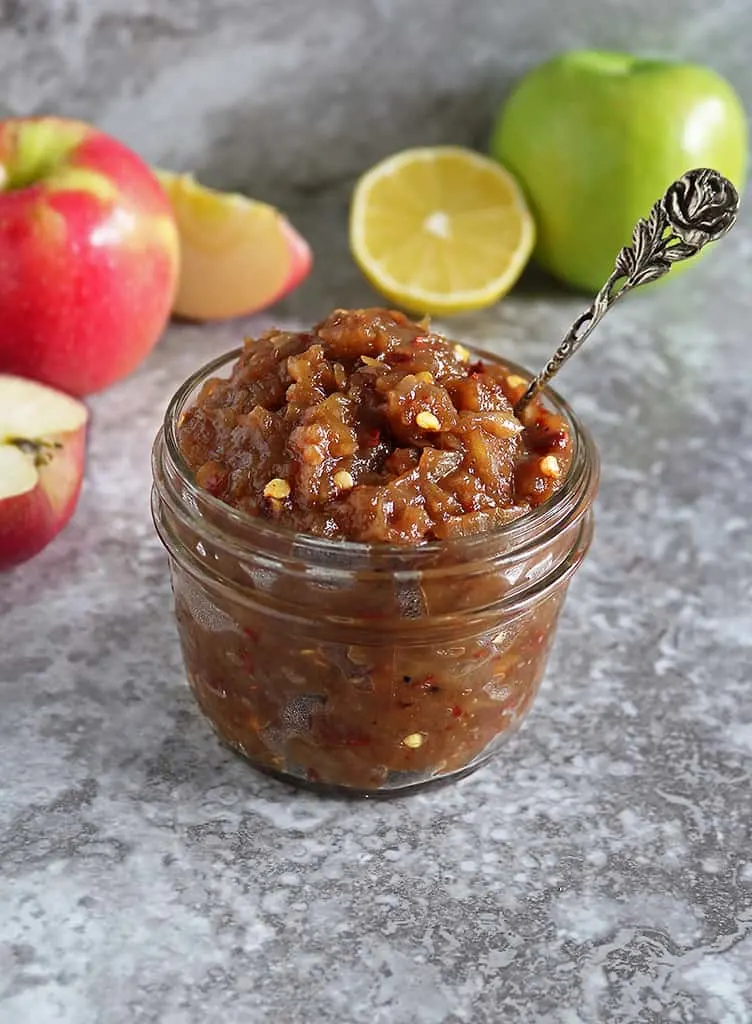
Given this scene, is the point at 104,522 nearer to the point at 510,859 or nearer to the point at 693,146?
the point at 510,859

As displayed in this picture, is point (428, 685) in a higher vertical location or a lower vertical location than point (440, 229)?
higher

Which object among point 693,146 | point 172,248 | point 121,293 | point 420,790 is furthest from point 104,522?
point 693,146

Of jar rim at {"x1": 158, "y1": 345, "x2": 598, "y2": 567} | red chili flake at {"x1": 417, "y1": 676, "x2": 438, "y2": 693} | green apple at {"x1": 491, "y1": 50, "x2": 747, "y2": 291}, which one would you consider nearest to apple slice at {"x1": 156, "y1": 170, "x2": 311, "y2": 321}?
green apple at {"x1": 491, "y1": 50, "x2": 747, "y2": 291}

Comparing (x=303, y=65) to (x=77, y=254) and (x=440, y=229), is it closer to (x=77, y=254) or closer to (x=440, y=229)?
(x=440, y=229)

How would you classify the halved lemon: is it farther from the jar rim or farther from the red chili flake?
the red chili flake

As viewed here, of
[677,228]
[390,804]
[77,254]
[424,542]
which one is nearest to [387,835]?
[390,804]
